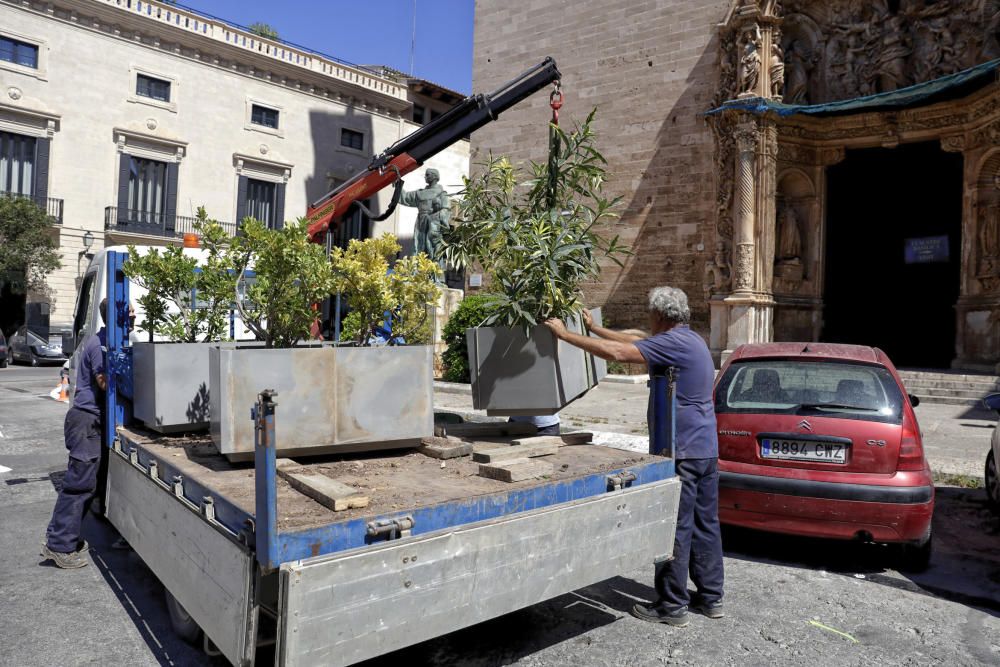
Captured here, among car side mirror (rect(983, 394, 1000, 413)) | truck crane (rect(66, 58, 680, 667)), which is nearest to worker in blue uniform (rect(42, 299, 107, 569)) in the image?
truck crane (rect(66, 58, 680, 667))

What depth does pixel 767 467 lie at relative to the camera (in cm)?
485

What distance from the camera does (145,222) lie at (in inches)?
1093

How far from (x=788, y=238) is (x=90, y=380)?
14587 mm

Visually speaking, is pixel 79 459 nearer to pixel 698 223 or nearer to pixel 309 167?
pixel 698 223

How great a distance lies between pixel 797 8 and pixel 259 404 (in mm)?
17030

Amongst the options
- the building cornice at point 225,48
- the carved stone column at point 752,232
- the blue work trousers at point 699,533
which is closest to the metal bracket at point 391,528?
the blue work trousers at point 699,533

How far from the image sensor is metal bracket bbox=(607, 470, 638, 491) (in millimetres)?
3296

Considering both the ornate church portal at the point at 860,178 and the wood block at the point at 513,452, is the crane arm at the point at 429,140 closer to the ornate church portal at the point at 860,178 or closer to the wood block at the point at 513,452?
the ornate church portal at the point at 860,178

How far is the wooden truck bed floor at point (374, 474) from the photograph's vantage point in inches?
103

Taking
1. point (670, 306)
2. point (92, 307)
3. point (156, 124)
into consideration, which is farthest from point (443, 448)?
point (156, 124)

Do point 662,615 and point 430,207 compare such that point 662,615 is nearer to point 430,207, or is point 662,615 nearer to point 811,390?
point 811,390

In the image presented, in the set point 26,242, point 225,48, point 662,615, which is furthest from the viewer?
point 225,48

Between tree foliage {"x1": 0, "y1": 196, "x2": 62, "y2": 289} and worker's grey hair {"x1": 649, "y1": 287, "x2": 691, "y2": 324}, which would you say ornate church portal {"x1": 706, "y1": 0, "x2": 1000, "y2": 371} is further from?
tree foliage {"x1": 0, "y1": 196, "x2": 62, "y2": 289}

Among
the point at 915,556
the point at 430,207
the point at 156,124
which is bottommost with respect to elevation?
the point at 915,556
